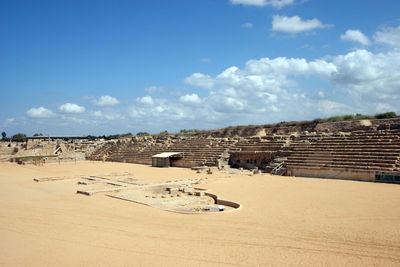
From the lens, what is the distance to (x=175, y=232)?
26.4 feet

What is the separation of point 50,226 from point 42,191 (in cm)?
826

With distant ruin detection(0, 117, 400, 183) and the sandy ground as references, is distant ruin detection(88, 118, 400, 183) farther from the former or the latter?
the sandy ground

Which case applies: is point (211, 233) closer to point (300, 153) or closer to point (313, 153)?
point (313, 153)

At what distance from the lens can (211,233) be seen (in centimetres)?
789

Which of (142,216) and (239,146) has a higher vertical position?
(239,146)

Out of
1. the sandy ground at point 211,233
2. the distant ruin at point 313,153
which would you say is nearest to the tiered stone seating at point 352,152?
the distant ruin at point 313,153

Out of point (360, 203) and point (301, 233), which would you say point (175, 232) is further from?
point (360, 203)

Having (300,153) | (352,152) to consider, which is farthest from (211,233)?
A: (300,153)

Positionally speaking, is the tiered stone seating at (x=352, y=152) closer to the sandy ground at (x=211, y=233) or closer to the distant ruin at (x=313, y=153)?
the distant ruin at (x=313, y=153)

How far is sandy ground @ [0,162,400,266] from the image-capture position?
6.24 meters

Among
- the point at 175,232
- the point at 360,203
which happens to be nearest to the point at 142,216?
the point at 175,232

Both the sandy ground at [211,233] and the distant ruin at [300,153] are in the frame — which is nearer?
the sandy ground at [211,233]

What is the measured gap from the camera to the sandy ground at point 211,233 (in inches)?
246

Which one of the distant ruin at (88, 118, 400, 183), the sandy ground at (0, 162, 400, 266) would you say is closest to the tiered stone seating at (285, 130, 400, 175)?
the distant ruin at (88, 118, 400, 183)
